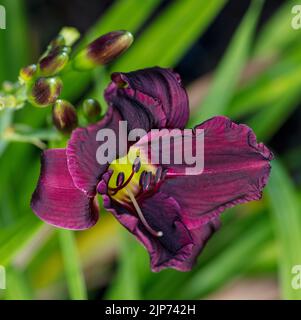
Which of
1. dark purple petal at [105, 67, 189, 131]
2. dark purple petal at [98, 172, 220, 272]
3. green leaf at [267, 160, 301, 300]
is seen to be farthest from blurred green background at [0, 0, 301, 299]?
dark purple petal at [105, 67, 189, 131]

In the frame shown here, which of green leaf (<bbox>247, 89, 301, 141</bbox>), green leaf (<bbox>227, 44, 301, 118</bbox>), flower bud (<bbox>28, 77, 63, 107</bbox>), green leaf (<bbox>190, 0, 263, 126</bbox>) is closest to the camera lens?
flower bud (<bbox>28, 77, 63, 107</bbox>)

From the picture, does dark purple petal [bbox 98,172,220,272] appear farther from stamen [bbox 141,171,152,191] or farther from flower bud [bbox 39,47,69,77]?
flower bud [bbox 39,47,69,77]

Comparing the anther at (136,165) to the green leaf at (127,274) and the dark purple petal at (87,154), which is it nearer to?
the dark purple petal at (87,154)

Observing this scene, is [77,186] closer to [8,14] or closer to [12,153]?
[12,153]

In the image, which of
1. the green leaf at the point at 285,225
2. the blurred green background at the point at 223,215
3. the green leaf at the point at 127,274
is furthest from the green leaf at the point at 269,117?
the green leaf at the point at 127,274

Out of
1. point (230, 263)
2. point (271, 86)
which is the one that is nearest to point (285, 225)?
point (230, 263)
